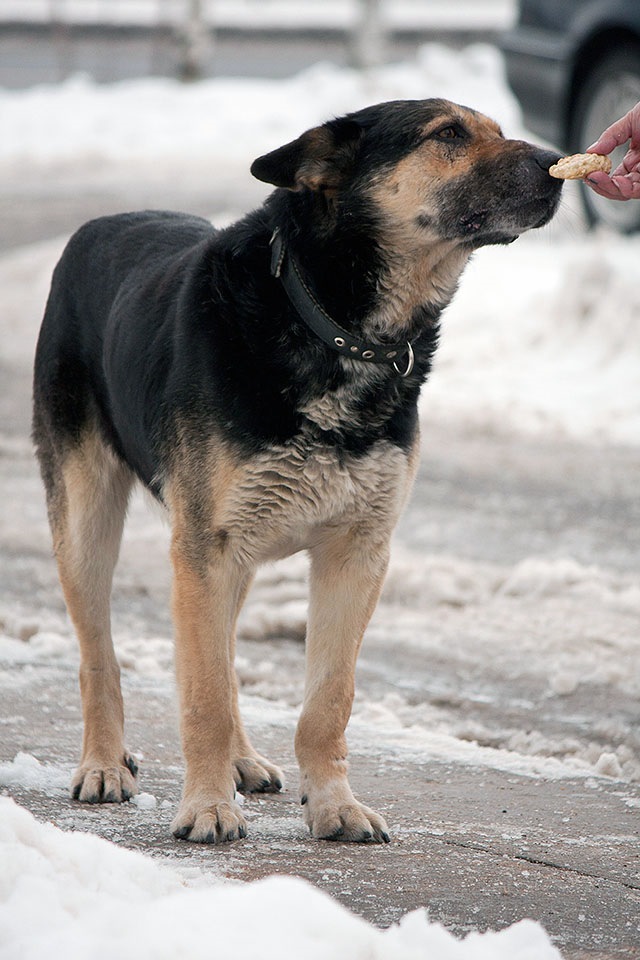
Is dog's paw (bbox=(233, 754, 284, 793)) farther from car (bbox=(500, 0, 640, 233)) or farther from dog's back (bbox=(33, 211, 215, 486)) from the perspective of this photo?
car (bbox=(500, 0, 640, 233))

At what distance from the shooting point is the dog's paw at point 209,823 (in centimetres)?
368

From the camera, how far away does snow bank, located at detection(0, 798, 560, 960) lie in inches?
95.3

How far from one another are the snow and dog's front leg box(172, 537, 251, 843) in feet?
1.03

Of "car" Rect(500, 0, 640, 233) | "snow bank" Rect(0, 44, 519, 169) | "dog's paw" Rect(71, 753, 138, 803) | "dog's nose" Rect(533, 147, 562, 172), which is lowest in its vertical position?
"dog's paw" Rect(71, 753, 138, 803)

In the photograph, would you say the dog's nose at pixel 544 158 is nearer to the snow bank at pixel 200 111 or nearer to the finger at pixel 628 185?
the finger at pixel 628 185

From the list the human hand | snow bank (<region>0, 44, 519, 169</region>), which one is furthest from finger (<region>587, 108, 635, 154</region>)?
snow bank (<region>0, 44, 519, 169</region>)

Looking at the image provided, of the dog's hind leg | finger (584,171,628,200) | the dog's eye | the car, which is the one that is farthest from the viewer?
the car

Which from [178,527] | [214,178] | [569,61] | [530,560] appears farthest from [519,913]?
[214,178]

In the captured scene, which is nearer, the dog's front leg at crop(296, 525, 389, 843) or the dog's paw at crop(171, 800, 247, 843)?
the dog's paw at crop(171, 800, 247, 843)

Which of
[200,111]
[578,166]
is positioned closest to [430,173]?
[578,166]

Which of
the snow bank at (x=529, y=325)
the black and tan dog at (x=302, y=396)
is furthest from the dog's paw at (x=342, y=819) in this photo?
the snow bank at (x=529, y=325)

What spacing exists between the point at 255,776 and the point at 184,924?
1843 mm

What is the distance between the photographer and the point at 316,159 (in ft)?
13.3

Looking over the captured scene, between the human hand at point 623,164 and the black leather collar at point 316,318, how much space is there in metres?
1.04
